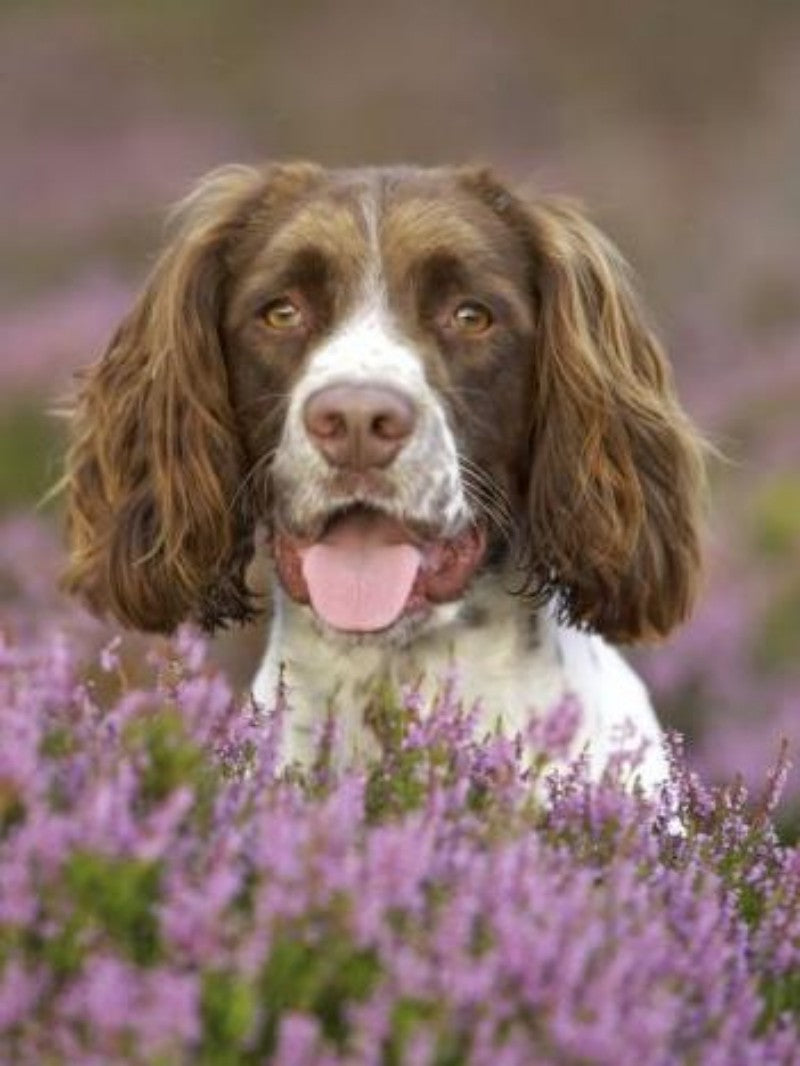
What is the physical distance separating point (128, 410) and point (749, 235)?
17564mm

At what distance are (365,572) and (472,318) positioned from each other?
58 centimetres

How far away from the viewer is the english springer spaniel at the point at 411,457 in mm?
5137

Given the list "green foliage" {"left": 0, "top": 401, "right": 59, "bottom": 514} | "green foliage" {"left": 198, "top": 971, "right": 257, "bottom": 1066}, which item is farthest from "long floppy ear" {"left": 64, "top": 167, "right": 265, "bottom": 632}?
"green foliage" {"left": 0, "top": 401, "right": 59, "bottom": 514}

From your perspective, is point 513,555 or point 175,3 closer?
point 513,555

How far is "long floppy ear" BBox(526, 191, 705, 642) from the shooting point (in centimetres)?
549

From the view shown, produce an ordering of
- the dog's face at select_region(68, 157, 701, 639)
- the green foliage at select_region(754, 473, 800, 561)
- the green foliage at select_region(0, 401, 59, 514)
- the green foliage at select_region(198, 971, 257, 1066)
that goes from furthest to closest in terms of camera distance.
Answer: the green foliage at select_region(0, 401, 59, 514) → the green foliage at select_region(754, 473, 800, 561) → the dog's face at select_region(68, 157, 701, 639) → the green foliage at select_region(198, 971, 257, 1066)

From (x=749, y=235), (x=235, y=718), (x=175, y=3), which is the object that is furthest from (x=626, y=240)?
(x=235, y=718)

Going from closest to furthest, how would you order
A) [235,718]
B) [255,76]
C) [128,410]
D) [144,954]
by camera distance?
[144,954]
[235,718]
[128,410]
[255,76]

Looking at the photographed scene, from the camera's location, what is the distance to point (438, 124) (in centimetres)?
2503

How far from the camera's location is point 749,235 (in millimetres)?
22828

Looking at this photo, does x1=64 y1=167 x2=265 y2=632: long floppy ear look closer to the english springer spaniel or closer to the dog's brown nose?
the english springer spaniel

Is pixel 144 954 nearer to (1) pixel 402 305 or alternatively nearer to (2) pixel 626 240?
(1) pixel 402 305

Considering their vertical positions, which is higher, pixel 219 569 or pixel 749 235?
pixel 749 235

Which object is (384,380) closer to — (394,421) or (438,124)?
(394,421)
